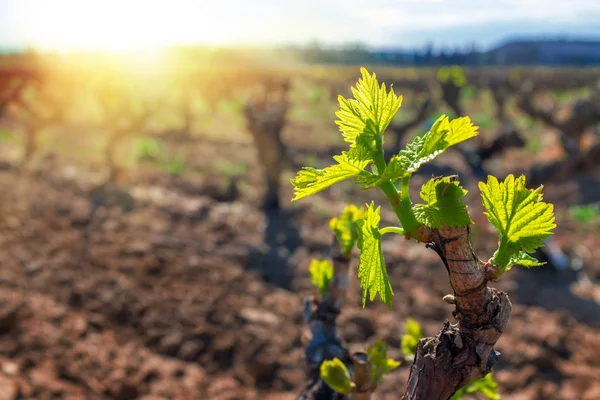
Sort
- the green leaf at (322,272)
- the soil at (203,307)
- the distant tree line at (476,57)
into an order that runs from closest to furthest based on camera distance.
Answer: the green leaf at (322,272), the soil at (203,307), the distant tree line at (476,57)

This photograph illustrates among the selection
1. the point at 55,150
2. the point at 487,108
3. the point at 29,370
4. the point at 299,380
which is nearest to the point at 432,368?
the point at 299,380

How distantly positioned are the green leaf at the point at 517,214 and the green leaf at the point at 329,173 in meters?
0.27

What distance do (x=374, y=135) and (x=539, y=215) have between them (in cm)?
41

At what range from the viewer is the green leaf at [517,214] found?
109 cm

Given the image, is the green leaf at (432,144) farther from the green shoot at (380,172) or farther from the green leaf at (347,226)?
the green leaf at (347,226)

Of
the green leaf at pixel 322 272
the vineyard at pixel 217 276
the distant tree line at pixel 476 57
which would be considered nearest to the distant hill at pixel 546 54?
the distant tree line at pixel 476 57

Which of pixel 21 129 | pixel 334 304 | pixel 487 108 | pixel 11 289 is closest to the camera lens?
pixel 334 304

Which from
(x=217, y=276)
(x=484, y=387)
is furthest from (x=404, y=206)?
(x=217, y=276)

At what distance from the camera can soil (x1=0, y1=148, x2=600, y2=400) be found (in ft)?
→ 13.3

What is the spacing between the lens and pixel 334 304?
2193 millimetres

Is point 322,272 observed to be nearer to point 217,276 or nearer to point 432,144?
point 432,144

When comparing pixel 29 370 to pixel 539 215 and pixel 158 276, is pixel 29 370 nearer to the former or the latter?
pixel 158 276

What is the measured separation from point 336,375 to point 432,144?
1008 millimetres

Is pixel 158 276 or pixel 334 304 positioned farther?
pixel 158 276
